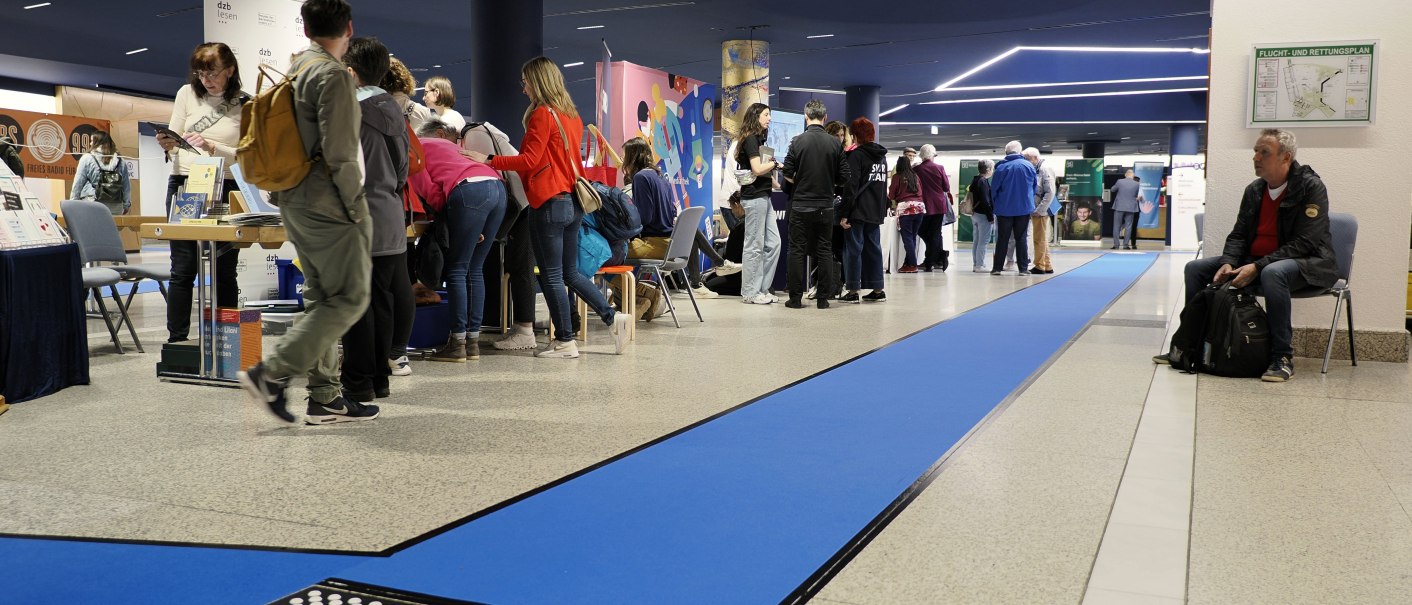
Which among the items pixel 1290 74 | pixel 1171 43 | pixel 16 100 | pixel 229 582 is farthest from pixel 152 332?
pixel 16 100

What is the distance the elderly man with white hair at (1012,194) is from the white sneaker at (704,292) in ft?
13.0

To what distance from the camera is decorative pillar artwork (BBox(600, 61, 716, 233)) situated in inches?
357

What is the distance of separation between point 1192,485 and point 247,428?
2.98 m

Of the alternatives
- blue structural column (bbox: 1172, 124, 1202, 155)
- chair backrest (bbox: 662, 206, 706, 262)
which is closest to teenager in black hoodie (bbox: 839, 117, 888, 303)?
chair backrest (bbox: 662, 206, 706, 262)

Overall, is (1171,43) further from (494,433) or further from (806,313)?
(494,433)

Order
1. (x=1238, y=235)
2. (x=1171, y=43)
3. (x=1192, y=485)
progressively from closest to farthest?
(x=1192, y=485), (x=1238, y=235), (x=1171, y=43)

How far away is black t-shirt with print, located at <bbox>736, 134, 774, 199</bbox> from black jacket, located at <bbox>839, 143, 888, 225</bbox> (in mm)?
771

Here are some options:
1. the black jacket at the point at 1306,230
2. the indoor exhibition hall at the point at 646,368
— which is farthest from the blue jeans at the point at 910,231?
the black jacket at the point at 1306,230

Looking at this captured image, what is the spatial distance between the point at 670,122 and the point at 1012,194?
3970 millimetres

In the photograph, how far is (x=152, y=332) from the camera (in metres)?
6.25

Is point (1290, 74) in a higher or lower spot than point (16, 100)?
lower

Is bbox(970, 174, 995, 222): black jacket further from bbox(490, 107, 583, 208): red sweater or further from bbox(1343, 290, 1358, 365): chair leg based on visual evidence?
bbox(490, 107, 583, 208): red sweater

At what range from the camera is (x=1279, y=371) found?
4715 mm

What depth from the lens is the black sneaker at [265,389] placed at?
3303 millimetres
